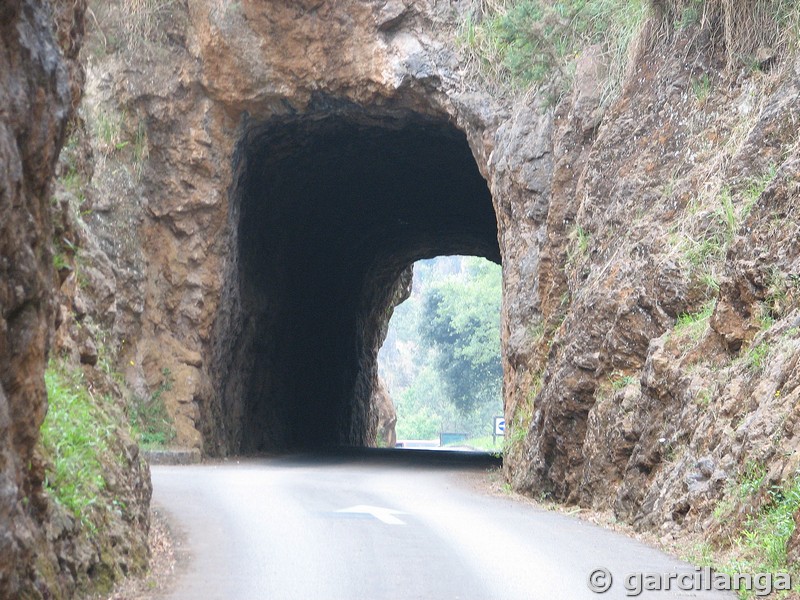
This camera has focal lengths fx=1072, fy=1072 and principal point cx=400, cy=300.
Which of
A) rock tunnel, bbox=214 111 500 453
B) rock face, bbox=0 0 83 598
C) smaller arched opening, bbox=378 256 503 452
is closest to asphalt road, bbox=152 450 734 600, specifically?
rock face, bbox=0 0 83 598

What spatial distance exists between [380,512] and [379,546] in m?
2.13

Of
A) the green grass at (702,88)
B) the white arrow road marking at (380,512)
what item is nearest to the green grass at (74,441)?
the white arrow road marking at (380,512)

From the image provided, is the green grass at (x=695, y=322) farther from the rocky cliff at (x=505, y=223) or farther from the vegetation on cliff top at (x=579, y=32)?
the vegetation on cliff top at (x=579, y=32)

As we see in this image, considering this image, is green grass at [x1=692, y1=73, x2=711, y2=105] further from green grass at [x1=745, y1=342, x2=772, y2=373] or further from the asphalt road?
the asphalt road

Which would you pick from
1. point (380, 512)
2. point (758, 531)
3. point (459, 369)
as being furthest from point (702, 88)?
point (459, 369)

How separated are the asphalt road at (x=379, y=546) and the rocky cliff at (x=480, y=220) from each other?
0.99m

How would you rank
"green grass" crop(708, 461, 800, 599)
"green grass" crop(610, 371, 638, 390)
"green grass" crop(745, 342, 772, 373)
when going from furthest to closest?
"green grass" crop(610, 371, 638, 390)
"green grass" crop(745, 342, 772, 373)
"green grass" crop(708, 461, 800, 599)

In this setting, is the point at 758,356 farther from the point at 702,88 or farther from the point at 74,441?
the point at 74,441

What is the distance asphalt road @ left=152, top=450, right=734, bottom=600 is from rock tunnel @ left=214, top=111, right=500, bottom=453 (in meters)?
7.56

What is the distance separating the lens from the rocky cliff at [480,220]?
9438 mm

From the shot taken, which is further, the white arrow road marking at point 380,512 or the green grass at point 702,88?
the green grass at point 702,88

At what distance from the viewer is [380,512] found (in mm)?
10094

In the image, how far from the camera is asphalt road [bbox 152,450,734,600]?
21.4 ft

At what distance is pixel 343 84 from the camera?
1742 centimetres
